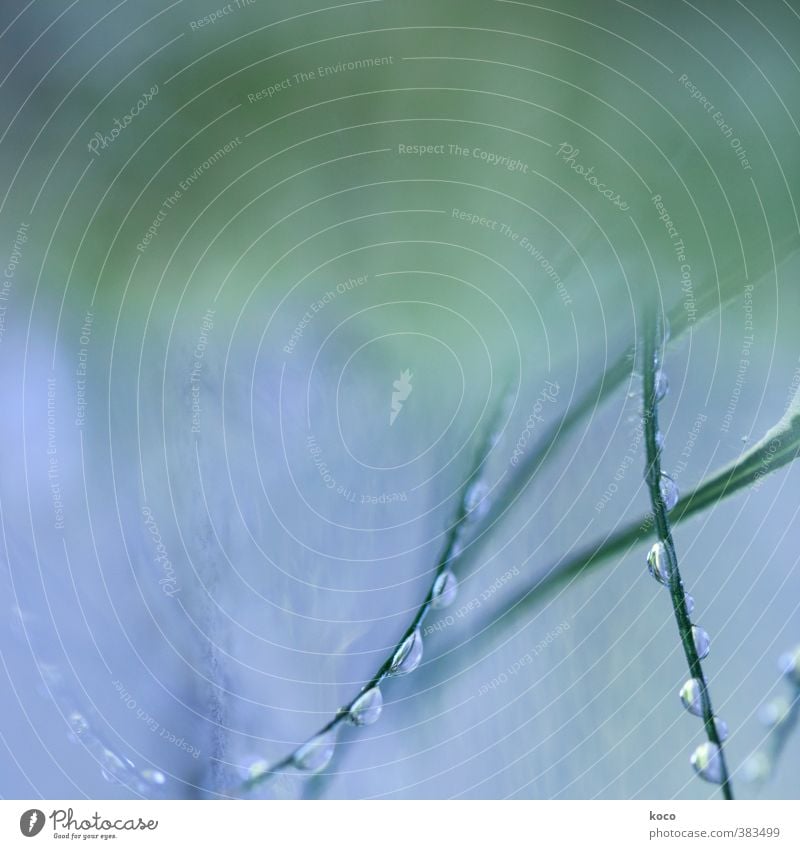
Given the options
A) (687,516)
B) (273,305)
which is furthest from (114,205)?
(687,516)
